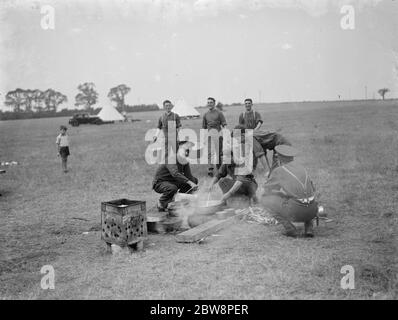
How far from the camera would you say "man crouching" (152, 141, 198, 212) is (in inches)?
265

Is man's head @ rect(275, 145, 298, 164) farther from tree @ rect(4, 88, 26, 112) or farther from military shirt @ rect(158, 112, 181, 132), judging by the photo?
tree @ rect(4, 88, 26, 112)

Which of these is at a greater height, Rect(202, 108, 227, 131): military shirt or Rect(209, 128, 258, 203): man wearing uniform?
Rect(202, 108, 227, 131): military shirt

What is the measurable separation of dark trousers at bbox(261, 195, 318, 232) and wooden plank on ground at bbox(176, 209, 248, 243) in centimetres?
71

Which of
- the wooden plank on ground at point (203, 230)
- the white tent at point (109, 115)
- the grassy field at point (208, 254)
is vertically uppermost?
the white tent at point (109, 115)

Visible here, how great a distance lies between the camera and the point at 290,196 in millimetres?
5367

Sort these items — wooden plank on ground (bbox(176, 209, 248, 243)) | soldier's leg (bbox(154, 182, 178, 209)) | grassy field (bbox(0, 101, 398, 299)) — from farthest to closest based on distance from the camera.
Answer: soldier's leg (bbox(154, 182, 178, 209)) → wooden plank on ground (bbox(176, 209, 248, 243)) → grassy field (bbox(0, 101, 398, 299))

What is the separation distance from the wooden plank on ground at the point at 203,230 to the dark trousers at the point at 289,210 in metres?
0.71

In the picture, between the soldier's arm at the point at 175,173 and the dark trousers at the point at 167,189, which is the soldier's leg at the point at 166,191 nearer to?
the dark trousers at the point at 167,189

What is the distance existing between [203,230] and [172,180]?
1.58 meters

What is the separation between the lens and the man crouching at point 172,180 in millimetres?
6723

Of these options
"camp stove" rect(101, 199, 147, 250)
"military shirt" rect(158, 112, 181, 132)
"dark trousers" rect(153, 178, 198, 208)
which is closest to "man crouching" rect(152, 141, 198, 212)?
"dark trousers" rect(153, 178, 198, 208)

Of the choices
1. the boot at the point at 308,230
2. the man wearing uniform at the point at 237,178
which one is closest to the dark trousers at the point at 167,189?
the man wearing uniform at the point at 237,178
